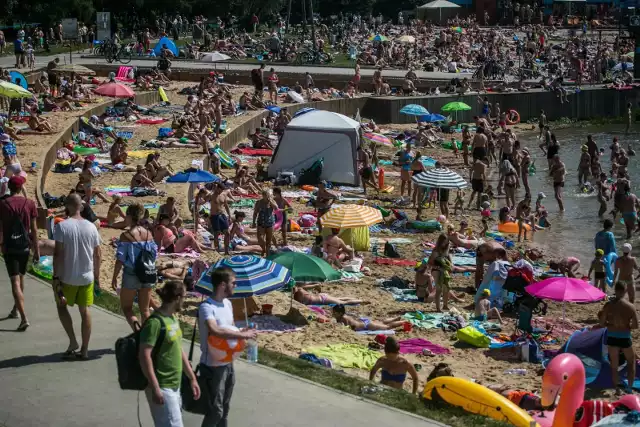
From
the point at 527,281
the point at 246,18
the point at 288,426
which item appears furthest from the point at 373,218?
the point at 246,18

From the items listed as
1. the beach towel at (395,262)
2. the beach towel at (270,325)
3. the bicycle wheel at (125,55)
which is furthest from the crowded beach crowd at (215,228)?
the bicycle wheel at (125,55)

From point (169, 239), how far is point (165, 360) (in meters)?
9.37

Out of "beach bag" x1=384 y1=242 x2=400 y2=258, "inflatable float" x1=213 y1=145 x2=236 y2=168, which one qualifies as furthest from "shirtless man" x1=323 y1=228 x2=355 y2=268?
"inflatable float" x1=213 y1=145 x2=236 y2=168

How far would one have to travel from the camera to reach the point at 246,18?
5566 centimetres

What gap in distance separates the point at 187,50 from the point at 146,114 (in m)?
13.6

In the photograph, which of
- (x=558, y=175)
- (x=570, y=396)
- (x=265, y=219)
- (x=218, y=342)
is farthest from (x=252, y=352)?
(x=558, y=175)

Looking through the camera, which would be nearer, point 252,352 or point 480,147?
point 252,352

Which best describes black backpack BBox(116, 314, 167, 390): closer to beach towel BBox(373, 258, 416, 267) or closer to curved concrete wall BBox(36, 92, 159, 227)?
curved concrete wall BBox(36, 92, 159, 227)

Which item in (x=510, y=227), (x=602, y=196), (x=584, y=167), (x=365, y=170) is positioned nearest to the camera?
(x=510, y=227)

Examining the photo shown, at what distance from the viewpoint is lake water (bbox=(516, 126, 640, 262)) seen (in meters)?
20.8

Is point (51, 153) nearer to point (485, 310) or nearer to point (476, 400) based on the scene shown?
point (485, 310)

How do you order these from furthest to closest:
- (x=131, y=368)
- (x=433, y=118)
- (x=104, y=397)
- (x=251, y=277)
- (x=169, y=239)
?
(x=433, y=118)
(x=169, y=239)
(x=251, y=277)
(x=104, y=397)
(x=131, y=368)

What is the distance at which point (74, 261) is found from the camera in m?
8.47

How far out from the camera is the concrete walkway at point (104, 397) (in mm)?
7750
